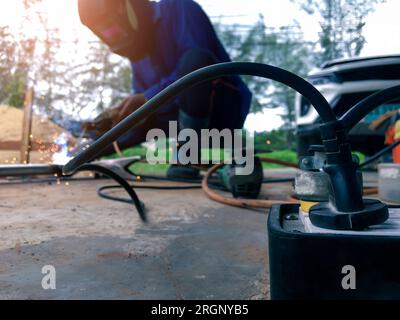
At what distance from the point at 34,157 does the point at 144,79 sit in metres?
1.45

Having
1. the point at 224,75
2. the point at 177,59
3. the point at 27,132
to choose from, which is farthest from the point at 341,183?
the point at 27,132

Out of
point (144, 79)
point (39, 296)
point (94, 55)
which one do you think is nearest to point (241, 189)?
point (39, 296)

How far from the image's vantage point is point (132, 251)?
98 centimetres

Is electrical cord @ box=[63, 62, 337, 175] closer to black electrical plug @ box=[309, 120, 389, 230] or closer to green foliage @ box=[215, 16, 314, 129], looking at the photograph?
black electrical plug @ box=[309, 120, 389, 230]

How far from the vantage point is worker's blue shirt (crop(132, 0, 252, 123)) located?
109 inches

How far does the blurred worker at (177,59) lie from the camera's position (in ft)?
8.36

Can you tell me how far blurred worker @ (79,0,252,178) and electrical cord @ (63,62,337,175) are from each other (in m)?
1.66

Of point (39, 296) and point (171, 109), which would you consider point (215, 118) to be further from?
point (39, 296)

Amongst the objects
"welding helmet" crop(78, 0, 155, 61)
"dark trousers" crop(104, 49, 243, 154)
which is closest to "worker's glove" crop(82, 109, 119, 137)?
"dark trousers" crop(104, 49, 243, 154)

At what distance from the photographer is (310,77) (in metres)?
3.32

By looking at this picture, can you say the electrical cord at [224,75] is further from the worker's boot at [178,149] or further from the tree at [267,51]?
the tree at [267,51]

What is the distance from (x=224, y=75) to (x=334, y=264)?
285mm

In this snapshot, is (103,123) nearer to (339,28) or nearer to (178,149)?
(178,149)

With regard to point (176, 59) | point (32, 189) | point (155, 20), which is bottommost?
point (32, 189)
